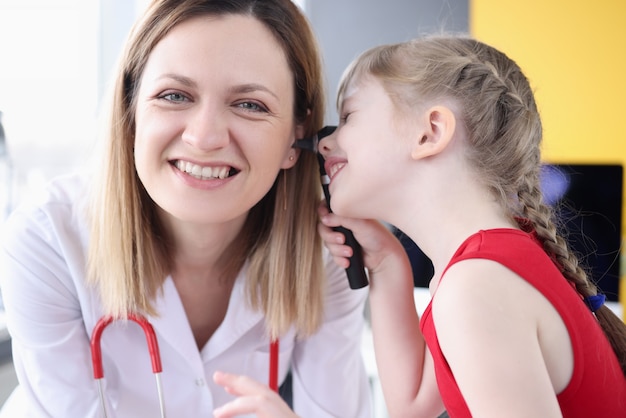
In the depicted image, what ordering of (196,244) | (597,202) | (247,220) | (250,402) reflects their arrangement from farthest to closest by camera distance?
(597,202) → (247,220) → (196,244) → (250,402)

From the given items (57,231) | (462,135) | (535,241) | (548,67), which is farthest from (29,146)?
(548,67)

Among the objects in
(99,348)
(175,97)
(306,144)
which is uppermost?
(175,97)

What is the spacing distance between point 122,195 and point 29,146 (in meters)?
1.22

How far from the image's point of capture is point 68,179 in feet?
4.96

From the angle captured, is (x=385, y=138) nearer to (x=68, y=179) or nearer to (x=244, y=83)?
(x=244, y=83)

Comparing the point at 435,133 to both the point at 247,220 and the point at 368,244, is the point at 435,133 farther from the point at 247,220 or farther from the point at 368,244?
the point at 247,220

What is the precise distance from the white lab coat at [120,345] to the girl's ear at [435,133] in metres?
0.51

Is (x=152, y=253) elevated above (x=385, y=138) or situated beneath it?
situated beneath

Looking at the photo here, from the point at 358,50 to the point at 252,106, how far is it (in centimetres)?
231

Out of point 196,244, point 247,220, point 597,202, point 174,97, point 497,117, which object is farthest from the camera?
point 597,202

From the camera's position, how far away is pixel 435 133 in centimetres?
118

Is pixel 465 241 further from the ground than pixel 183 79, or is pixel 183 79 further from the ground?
pixel 183 79

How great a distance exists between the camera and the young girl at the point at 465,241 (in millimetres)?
889

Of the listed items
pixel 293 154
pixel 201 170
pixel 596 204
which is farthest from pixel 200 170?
pixel 596 204
